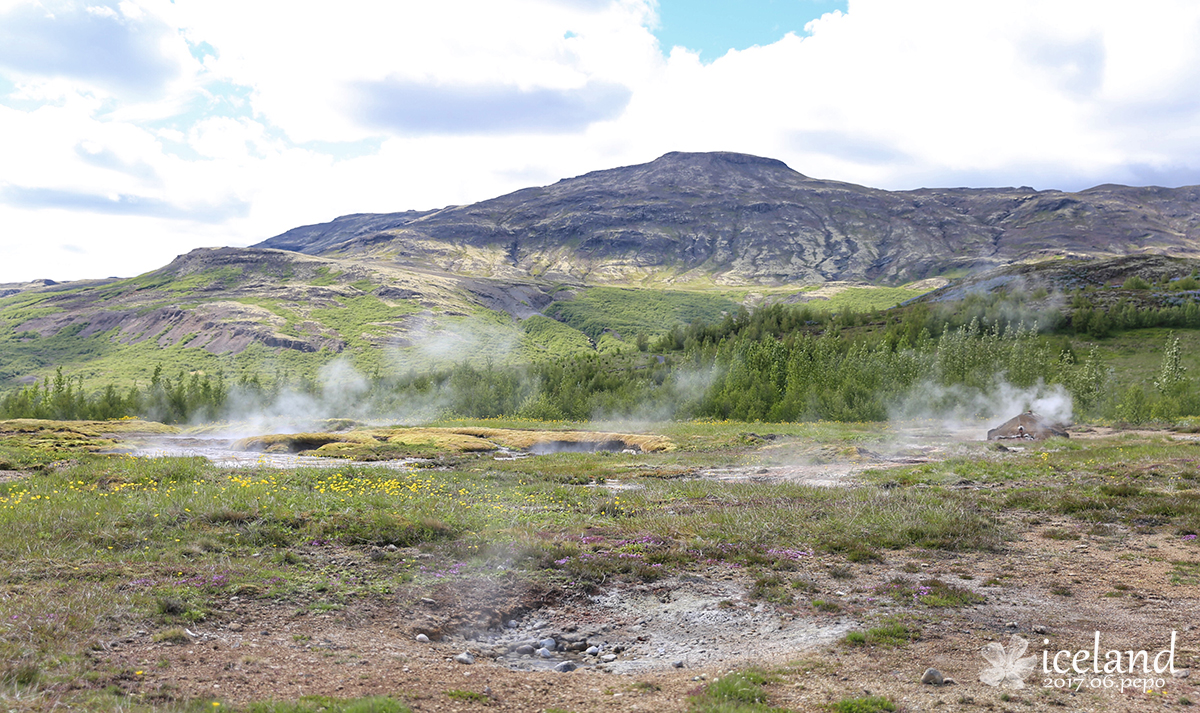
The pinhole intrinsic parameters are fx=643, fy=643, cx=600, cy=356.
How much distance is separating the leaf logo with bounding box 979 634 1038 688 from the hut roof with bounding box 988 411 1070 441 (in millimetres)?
37004

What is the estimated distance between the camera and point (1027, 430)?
1655 inches

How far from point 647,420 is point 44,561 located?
73266 mm

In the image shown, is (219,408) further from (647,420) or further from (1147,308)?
(1147,308)

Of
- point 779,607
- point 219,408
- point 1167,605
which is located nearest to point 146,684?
point 779,607

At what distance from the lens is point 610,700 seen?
774 centimetres

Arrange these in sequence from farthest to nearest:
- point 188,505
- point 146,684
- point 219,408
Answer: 1. point 219,408
2. point 188,505
3. point 146,684

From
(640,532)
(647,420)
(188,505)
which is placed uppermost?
(188,505)

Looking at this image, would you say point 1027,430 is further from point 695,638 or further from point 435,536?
point 435,536

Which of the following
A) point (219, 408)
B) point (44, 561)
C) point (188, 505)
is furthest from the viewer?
point (219, 408)

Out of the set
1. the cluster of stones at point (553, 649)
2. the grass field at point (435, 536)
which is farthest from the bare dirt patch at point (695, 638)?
the grass field at point (435, 536)

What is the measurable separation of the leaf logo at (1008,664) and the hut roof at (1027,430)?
37.0m

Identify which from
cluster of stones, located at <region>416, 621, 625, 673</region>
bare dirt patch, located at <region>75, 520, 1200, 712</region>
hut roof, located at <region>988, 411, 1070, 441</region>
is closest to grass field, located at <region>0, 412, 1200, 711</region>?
bare dirt patch, located at <region>75, 520, 1200, 712</region>

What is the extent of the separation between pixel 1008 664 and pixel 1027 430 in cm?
4052

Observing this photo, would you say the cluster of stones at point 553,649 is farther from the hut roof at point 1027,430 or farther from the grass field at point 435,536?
the hut roof at point 1027,430
